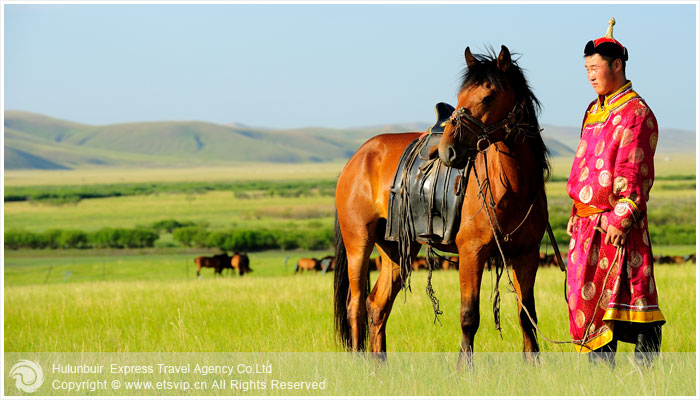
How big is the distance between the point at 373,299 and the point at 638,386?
110 inches

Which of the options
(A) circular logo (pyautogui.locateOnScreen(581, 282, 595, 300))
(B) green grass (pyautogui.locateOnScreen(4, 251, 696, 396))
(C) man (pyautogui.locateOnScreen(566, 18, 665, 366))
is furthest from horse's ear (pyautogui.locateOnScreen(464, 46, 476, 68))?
(B) green grass (pyautogui.locateOnScreen(4, 251, 696, 396))

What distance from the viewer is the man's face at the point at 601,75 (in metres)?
5.14

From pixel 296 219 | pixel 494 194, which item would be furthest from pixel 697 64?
pixel 296 219

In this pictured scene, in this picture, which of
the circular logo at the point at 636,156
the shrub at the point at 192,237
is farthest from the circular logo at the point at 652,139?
the shrub at the point at 192,237

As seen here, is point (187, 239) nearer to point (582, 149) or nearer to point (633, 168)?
point (582, 149)

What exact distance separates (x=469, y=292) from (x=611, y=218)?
1375mm

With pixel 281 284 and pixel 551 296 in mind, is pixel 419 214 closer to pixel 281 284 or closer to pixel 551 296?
pixel 551 296

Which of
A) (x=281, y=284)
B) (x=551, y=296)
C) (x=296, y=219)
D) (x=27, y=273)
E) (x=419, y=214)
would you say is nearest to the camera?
(x=419, y=214)

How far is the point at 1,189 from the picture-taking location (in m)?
7.47

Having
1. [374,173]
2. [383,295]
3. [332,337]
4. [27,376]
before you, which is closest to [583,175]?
[374,173]

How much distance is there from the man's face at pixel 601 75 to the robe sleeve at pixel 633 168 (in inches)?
→ 10.5

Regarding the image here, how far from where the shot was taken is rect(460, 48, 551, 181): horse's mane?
5.64m

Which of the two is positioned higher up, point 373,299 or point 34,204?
point 373,299

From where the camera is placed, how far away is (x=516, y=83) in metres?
5.77
